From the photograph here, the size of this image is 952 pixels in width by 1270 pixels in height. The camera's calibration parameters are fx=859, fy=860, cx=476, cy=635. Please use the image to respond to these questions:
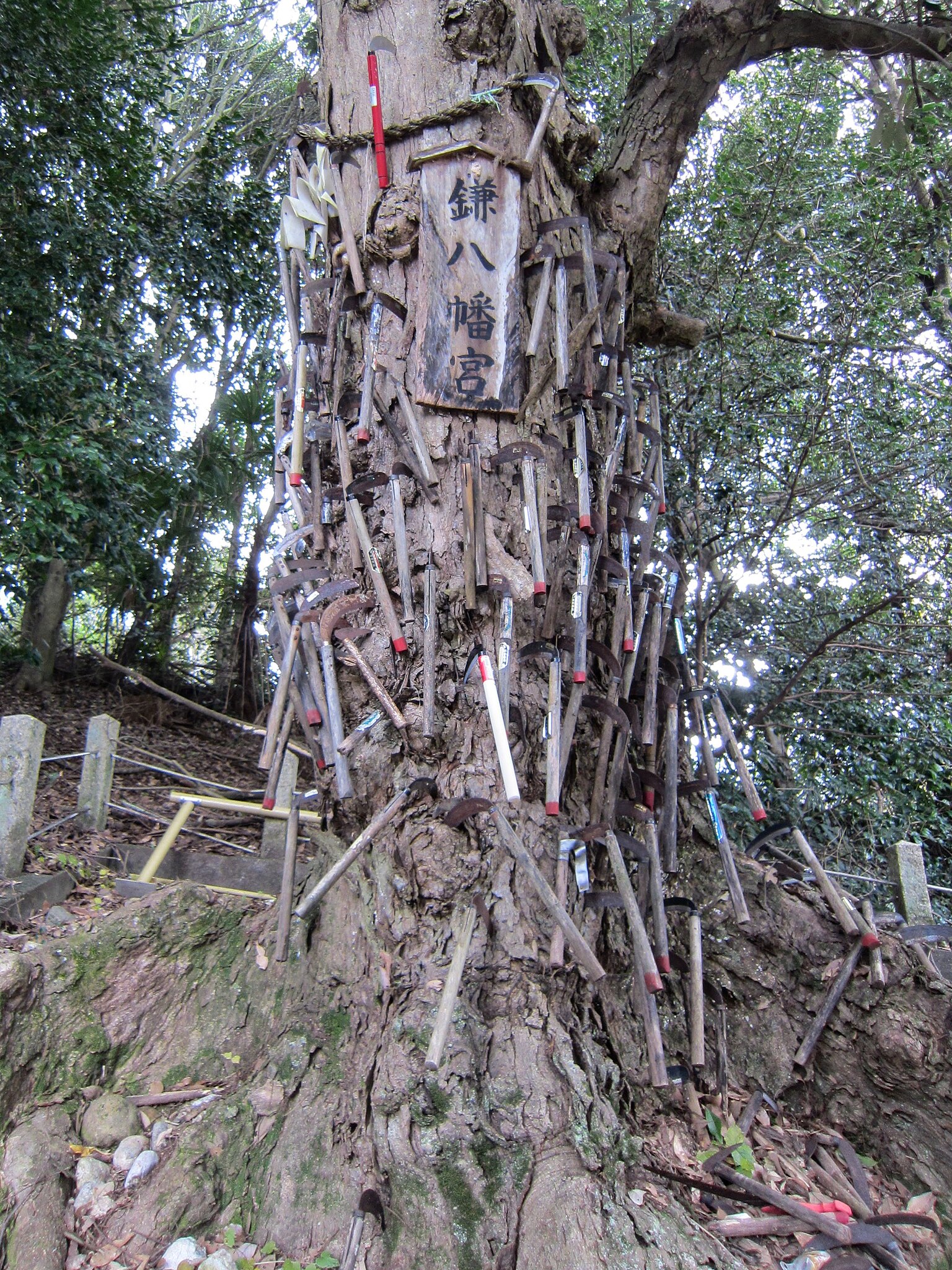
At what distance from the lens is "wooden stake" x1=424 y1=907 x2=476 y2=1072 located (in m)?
2.19

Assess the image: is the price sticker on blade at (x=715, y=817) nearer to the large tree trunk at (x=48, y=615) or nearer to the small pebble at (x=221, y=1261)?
the small pebble at (x=221, y=1261)

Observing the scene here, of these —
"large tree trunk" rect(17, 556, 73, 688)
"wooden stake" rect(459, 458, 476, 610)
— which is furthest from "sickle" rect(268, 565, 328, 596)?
"large tree trunk" rect(17, 556, 73, 688)

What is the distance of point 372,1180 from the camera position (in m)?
2.25

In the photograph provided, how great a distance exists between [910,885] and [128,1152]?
379cm

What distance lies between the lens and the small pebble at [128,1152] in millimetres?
2426

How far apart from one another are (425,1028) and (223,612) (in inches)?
291

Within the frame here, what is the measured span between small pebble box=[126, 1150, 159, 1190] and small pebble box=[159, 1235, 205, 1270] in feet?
0.70

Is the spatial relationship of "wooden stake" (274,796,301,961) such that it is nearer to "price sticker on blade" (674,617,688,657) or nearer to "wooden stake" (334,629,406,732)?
"wooden stake" (334,629,406,732)

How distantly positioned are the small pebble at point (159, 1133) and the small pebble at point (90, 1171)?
129mm

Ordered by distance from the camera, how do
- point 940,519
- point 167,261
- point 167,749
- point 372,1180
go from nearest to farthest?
1. point 372,1180
2. point 940,519
3. point 167,261
4. point 167,749

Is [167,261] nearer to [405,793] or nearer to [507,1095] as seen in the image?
[405,793]

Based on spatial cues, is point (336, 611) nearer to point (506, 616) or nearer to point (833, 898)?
point (506, 616)

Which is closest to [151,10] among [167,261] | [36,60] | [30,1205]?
[36,60]

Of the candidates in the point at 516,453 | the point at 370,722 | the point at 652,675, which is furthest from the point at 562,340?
the point at 370,722
